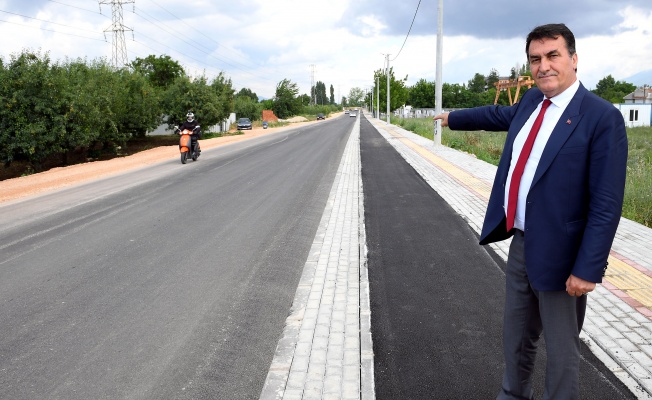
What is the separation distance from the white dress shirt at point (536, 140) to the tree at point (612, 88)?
123738 millimetres

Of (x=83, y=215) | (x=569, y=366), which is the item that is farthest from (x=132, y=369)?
(x=83, y=215)

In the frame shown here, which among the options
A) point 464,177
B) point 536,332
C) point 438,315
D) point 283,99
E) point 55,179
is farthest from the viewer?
point 283,99

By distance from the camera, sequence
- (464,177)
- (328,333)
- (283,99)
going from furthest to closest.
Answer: (283,99) < (464,177) < (328,333)

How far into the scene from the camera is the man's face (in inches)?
93.1

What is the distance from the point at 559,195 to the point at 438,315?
2.35 metres

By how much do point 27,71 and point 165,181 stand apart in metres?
8.15

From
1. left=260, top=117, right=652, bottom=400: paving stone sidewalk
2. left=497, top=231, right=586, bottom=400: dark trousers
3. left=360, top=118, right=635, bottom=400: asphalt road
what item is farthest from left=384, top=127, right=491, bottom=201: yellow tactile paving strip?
left=497, top=231, right=586, bottom=400: dark trousers

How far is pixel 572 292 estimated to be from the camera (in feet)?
7.73

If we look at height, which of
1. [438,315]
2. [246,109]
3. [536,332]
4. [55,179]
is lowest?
[438,315]

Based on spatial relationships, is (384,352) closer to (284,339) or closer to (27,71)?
(284,339)

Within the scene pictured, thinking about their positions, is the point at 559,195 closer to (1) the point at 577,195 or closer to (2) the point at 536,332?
(1) the point at 577,195

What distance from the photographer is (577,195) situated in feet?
7.64

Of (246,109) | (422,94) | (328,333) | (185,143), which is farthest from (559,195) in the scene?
(422,94)

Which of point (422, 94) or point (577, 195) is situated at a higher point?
point (422, 94)
